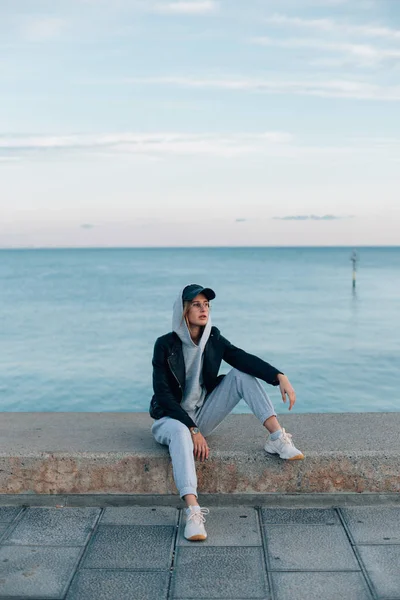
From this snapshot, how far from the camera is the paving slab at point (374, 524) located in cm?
397

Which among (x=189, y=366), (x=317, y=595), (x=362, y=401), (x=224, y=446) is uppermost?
(x=189, y=366)

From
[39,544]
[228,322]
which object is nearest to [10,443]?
[39,544]

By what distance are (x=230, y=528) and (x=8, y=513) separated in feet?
4.55

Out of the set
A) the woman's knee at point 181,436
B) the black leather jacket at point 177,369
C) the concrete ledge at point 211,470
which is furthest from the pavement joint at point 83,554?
the black leather jacket at point 177,369

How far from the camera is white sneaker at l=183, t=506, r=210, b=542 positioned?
156 inches

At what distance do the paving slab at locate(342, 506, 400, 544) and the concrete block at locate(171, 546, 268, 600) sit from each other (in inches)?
24.8

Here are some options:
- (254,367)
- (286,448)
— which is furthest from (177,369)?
(286,448)

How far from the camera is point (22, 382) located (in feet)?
64.7

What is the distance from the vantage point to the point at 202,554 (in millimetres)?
3820

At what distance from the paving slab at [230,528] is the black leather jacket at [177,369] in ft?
1.91

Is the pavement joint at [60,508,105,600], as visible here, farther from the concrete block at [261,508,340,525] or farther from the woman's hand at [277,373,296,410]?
the woman's hand at [277,373,296,410]

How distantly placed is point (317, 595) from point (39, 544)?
157cm

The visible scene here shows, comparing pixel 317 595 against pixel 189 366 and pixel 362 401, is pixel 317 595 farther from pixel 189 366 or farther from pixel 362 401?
pixel 362 401

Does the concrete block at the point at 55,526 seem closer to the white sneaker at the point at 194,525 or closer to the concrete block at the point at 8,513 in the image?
the concrete block at the point at 8,513
